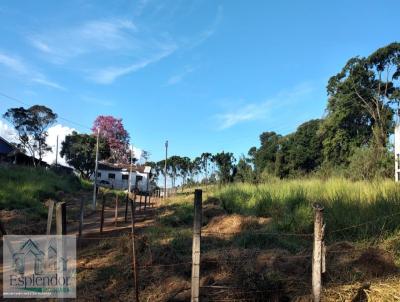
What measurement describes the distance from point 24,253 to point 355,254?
6.39 metres

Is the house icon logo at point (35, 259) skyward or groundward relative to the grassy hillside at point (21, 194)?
groundward

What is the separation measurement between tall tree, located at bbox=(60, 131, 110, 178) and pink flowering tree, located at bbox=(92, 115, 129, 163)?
85cm

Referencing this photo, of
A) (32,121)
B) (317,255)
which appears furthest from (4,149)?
(317,255)

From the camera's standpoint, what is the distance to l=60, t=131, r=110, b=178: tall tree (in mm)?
54906

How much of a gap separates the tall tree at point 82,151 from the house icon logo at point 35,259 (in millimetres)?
47018

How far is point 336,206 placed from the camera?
8.31m

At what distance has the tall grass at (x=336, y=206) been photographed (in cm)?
745

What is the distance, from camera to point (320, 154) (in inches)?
1652

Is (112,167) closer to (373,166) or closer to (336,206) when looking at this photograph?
(373,166)

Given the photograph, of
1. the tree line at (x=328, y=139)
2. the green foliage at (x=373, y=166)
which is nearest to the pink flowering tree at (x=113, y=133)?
the tree line at (x=328, y=139)

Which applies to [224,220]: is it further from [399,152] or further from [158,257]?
[399,152]

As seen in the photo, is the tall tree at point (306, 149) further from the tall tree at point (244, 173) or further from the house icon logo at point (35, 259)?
the house icon logo at point (35, 259)

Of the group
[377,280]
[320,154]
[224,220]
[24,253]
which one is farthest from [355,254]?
[320,154]

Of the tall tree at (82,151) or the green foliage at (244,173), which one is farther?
the tall tree at (82,151)
